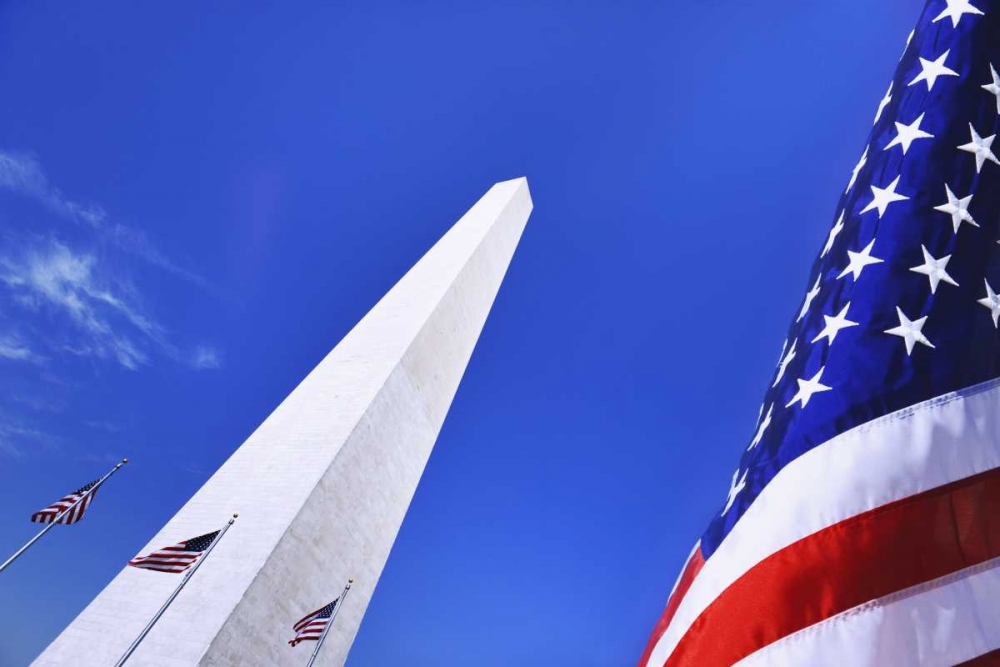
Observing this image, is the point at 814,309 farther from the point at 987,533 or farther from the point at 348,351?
the point at 348,351

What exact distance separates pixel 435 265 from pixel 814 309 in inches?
571

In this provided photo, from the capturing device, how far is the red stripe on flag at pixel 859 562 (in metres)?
3.14

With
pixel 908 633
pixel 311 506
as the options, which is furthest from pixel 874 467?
pixel 311 506

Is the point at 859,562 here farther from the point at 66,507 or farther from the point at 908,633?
the point at 66,507

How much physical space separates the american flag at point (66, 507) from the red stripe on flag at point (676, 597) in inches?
355

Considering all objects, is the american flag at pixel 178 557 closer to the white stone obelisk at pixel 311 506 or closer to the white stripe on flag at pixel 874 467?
the white stone obelisk at pixel 311 506

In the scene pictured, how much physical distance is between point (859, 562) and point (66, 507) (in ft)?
34.1

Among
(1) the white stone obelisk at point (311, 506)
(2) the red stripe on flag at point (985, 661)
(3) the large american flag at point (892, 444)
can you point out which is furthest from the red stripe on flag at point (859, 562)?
(1) the white stone obelisk at point (311, 506)

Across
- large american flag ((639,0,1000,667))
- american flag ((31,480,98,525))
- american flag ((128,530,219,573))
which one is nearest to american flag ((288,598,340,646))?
american flag ((128,530,219,573))

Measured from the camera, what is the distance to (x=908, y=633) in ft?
9.95

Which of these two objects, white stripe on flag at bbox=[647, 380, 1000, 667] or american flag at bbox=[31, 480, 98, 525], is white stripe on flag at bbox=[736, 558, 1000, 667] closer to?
white stripe on flag at bbox=[647, 380, 1000, 667]

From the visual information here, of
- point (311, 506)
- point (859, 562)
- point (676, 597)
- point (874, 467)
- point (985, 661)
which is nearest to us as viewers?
point (985, 661)

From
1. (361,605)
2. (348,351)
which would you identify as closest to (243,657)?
(361,605)

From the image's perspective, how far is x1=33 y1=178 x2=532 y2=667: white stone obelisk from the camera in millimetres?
8938
